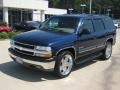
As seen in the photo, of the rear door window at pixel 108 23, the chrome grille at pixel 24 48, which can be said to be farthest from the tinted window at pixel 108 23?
the chrome grille at pixel 24 48

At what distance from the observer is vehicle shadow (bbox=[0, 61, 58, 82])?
7859mm

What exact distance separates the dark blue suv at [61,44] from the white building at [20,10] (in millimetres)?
27332

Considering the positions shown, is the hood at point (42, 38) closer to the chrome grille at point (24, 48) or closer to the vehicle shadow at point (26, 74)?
the chrome grille at point (24, 48)

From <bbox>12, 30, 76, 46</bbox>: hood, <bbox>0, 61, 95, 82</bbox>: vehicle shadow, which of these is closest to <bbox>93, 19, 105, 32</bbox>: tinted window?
<bbox>12, 30, 76, 46</bbox>: hood

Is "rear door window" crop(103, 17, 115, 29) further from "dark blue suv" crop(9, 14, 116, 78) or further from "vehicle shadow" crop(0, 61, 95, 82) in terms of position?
"vehicle shadow" crop(0, 61, 95, 82)

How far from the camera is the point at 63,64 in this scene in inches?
317

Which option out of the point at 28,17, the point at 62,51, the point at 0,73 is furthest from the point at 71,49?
the point at 28,17

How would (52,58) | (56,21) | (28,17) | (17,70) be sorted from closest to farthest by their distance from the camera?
(52,58) < (17,70) < (56,21) < (28,17)

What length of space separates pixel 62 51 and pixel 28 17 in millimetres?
37121

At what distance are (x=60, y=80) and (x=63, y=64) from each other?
1.65 ft

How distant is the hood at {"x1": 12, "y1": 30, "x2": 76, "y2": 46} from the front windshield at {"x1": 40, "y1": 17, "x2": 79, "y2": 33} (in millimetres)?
A: 411

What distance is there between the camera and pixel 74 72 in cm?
887

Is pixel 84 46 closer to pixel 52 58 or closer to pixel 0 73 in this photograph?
pixel 52 58

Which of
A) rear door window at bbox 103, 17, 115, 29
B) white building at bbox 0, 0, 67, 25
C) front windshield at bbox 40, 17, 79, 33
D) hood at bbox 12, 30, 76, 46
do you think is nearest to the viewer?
hood at bbox 12, 30, 76, 46
